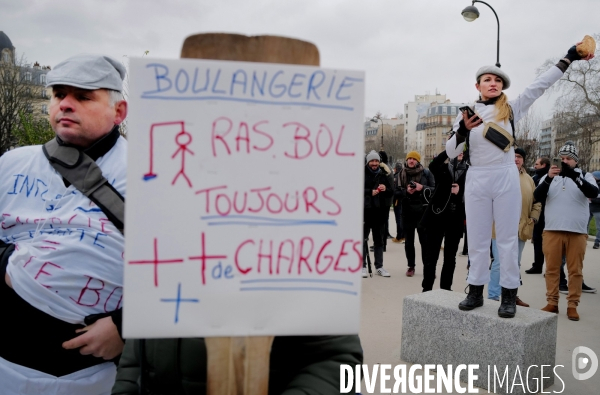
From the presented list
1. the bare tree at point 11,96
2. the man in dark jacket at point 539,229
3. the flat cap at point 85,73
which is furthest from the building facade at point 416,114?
the flat cap at point 85,73

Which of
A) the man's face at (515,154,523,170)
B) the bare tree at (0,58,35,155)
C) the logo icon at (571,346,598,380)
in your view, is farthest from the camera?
the bare tree at (0,58,35,155)

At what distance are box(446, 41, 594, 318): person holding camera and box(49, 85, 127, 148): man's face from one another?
8.28ft

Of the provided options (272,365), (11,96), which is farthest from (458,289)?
(11,96)

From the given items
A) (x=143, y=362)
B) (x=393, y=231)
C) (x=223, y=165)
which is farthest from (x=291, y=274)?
(x=393, y=231)

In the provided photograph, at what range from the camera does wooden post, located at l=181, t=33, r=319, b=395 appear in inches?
49.1

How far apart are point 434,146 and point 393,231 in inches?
3797

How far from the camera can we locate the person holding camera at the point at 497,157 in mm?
3537

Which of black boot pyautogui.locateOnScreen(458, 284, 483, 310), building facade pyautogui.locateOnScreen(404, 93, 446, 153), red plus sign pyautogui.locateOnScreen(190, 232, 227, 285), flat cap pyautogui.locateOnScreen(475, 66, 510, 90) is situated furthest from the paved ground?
building facade pyautogui.locateOnScreen(404, 93, 446, 153)

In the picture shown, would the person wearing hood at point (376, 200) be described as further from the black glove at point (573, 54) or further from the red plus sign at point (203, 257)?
the red plus sign at point (203, 257)

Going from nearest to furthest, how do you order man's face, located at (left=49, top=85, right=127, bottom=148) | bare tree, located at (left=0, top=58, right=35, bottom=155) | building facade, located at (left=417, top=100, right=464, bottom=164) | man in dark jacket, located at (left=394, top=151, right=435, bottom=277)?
man's face, located at (left=49, top=85, right=127, bottom=148), man in dark jacket, located at (left=394, top=151, right=435, bottom=277), bare tree, located at (left=0, top=58, right=35, bottom=155), building facade, located at (left=417, top=100, right=464, bottom=164)

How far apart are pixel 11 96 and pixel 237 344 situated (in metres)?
32.0

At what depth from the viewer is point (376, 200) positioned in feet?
25.4

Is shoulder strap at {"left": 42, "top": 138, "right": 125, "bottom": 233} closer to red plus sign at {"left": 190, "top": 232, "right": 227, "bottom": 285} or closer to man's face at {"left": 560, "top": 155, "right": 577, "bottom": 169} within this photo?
red plus sign at {"left": 190, "top": 232, "right": 227, "bottom": 285}

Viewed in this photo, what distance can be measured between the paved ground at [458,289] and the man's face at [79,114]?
10.6ft
